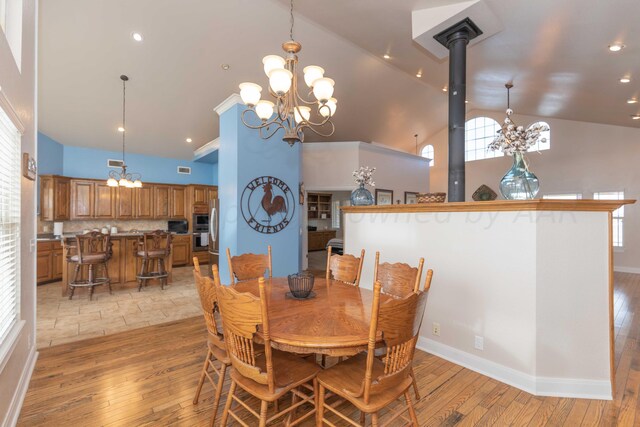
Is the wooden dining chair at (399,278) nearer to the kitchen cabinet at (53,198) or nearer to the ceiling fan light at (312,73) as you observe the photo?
the ceiling fan light at (312,73)

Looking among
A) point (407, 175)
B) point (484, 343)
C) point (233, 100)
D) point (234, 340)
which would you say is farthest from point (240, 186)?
point (407, 175)

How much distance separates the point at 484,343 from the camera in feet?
8.44

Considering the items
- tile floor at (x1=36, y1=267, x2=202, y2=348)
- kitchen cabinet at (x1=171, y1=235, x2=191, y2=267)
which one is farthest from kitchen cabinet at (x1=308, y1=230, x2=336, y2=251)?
tile floor at (x1=36, y1=267, x2=202, y2=348)

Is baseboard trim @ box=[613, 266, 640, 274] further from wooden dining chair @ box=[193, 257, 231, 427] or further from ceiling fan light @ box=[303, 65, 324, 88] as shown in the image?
wooden dining chair @ box=[193, 257, 231, 427]

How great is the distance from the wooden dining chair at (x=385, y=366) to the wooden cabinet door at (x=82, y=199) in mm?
7231

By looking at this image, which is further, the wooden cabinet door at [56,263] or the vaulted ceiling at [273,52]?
the wooden cabinet door at [56,263]

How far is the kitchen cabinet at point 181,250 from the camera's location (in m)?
7.57

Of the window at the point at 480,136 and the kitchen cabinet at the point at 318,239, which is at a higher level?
the window at the point at 480,136

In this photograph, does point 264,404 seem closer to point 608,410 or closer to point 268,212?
point 608,410

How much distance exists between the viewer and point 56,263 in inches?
231

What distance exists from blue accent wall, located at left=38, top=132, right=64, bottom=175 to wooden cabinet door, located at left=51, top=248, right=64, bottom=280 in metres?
1.66

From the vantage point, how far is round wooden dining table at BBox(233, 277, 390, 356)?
1.48 m

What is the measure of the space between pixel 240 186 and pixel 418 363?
318 cm

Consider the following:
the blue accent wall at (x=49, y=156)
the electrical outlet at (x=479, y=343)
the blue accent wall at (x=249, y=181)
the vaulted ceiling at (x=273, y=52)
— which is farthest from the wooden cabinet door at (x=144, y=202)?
the electrical outlet at (x=479, y=343)
